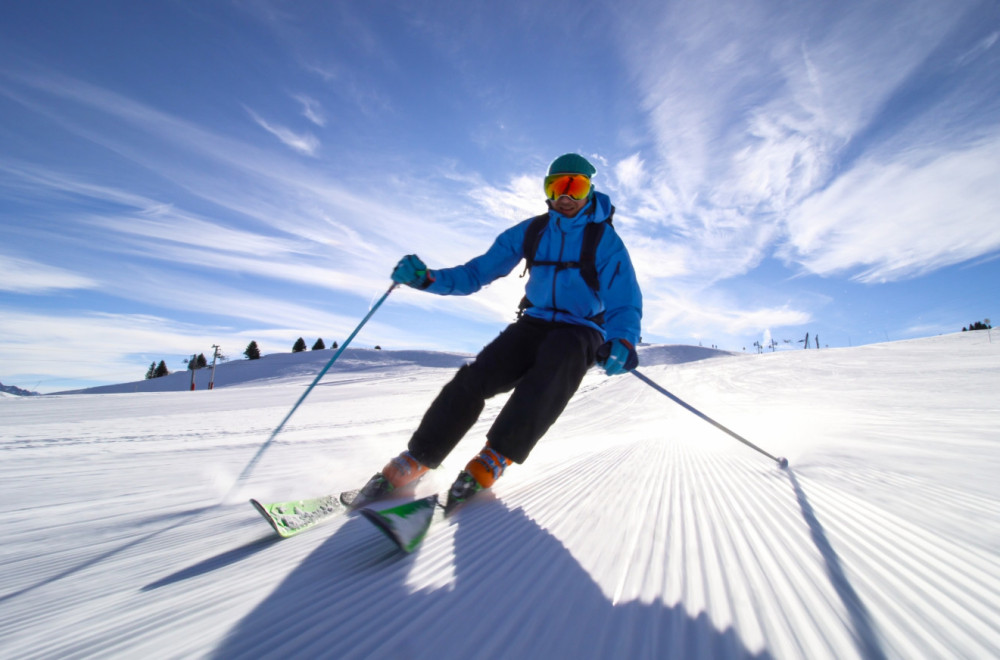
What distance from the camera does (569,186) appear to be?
2.59 metres

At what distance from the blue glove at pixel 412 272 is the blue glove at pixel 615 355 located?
1255mm

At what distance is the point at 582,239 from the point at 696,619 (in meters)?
2.12

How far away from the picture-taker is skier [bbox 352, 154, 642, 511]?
6.24 ft

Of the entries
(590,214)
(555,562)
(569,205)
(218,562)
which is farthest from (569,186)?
(218,562)

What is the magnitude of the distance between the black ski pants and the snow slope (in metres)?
0.26

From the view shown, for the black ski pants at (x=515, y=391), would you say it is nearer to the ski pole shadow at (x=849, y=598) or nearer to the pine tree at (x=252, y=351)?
the ski pole shadow at (x=849, y=598)

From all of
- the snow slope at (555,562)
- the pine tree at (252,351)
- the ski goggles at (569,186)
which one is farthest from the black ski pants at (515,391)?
the pine tree at (252,351)

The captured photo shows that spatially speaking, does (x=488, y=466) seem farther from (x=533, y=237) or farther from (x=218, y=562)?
(x=533, y=237)

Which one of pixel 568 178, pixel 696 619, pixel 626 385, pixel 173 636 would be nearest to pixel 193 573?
pixel 173 636

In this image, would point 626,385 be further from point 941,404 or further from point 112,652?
point 112,652

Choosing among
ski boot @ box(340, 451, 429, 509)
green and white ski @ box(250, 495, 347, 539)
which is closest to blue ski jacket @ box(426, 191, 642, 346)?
ski boot @ box(340, 451, 429, 509)

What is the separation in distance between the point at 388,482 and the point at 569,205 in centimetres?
196

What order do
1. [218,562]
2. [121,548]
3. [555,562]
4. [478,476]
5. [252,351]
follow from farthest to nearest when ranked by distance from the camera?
[252,351]
[478,476]
[121,548]
[218,562]
[555,562]

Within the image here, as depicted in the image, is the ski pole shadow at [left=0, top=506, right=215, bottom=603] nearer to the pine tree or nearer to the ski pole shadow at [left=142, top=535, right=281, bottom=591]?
the ski pole shadow at [left=142, top=535, right=281, bottom=591]
